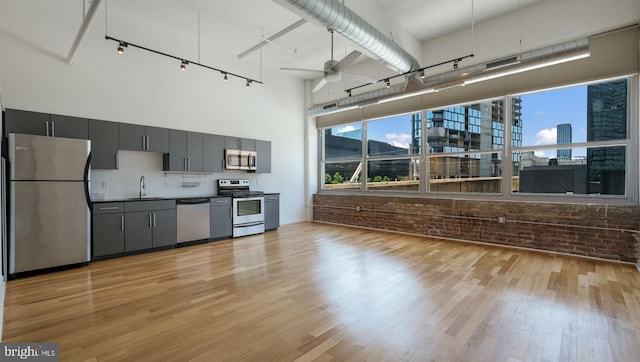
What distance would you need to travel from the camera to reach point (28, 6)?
4164 millimetres

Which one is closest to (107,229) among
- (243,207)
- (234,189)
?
(243,207)

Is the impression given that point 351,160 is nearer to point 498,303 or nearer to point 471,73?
point 471,73

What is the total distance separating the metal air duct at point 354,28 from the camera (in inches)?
127

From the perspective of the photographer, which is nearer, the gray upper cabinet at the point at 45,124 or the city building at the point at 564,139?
the gray upper cabinet at the point at 45,124

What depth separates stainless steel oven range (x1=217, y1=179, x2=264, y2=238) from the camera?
6.15 m

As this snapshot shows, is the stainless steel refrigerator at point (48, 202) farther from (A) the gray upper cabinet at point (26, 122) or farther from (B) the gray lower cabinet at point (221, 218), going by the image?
(B) the gray lower cabinet at point (221, 218)

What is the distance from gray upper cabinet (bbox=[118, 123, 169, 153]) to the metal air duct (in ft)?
11.4

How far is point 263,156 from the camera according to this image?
23.2ft

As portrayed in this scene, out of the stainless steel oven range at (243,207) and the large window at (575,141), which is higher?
the large window at (575,141)

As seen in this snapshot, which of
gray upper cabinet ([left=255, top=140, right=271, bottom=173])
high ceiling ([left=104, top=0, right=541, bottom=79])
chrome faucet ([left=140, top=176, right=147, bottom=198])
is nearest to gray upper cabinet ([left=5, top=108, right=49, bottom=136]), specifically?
chrome faucet ([left=140, top=176, right=147, bottom=198])

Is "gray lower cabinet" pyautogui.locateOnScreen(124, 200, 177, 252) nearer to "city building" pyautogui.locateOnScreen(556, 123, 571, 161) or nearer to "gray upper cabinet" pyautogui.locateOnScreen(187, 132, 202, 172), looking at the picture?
"gray upper cabinet" pyautogui.locateOnScreen(187, 132, 202, 172)

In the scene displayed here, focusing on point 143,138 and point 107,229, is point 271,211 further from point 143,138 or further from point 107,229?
point 107,229

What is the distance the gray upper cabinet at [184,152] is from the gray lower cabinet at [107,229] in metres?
1.24

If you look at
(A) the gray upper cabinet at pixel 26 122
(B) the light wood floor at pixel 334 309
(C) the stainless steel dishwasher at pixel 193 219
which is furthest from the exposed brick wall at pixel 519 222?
(A) the gray upper cabinet at pixel 26 122
